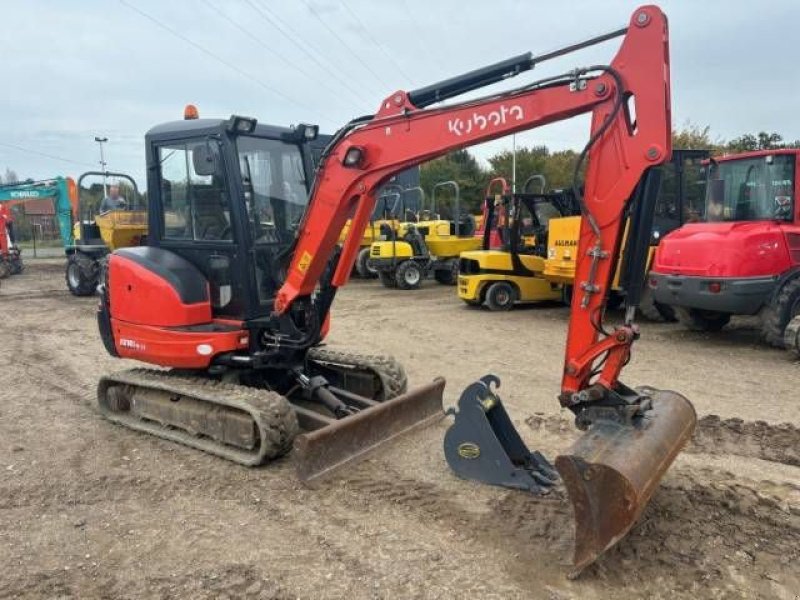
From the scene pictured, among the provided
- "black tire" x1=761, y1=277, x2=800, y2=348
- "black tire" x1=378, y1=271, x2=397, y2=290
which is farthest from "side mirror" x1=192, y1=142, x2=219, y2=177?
"black tire" x1=378, y1=271, x2=397, y2=290

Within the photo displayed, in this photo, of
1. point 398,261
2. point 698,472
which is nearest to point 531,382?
point 698,472

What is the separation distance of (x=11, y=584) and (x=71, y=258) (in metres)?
13.5

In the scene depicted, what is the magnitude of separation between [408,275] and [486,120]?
38.8 ft

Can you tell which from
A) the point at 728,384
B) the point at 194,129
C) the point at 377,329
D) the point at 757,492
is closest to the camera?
the point at 757,492

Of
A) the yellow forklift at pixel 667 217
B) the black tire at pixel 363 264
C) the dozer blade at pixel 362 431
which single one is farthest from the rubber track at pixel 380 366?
the black tire at pixel 363 264

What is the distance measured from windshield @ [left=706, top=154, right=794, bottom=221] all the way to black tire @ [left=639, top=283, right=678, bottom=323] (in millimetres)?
1739

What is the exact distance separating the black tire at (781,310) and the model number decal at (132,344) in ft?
22.2

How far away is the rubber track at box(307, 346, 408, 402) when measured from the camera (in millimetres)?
5445

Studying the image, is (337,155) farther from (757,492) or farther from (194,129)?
(757,492)

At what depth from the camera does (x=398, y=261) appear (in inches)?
615

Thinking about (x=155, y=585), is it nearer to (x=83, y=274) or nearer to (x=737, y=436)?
(x=737, y=436)

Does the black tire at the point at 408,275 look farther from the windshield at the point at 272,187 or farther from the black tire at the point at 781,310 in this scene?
the windshield at the point at 272,187

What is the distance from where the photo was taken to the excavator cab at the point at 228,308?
4.82 metres

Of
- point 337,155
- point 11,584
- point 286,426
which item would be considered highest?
point 337,155
